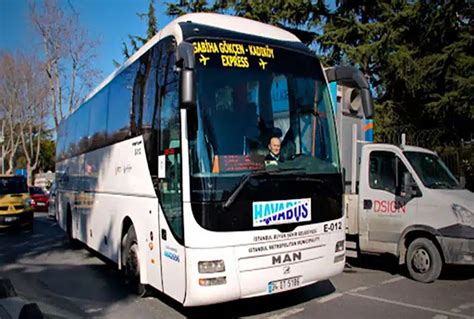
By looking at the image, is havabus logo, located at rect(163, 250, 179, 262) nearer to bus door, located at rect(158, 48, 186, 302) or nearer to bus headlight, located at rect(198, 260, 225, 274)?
Result: bus door, located at rect(158, 48, 186, 302)

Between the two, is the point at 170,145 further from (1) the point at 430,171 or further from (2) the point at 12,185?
(2) the point at 12,185

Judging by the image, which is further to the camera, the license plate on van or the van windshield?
the van windshield

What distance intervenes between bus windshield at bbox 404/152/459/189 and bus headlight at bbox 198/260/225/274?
14.5ft

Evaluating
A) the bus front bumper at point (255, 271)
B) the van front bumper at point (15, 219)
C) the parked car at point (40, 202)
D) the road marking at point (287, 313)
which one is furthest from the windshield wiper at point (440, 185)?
the parked car at point (40, 202)

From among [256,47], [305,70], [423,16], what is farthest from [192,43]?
[423,16]

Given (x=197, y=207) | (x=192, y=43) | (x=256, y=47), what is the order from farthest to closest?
(x=256, y=47) → (x=192, y=43) → (x=197, y=207)

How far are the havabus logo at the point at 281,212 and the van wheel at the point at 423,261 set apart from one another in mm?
3078

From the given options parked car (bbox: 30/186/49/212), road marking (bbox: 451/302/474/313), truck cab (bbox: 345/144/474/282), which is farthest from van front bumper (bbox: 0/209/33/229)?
road marking (bbox: 451/302/474/313)

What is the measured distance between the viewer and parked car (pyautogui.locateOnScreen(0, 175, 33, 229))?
1546cm

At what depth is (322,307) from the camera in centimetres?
632

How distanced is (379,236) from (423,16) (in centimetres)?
Answer: 1030

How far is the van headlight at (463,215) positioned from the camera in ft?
23.9

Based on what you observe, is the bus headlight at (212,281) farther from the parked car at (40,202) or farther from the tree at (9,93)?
the tree at (9,93)

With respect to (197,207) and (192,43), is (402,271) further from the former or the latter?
→ (192,43)
